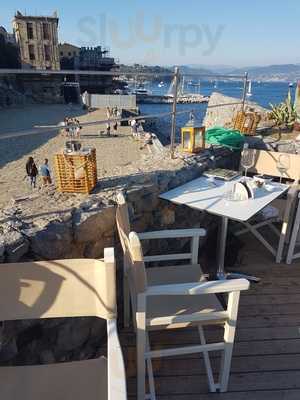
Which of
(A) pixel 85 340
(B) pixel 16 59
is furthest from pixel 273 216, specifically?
(B) pixel 16 59

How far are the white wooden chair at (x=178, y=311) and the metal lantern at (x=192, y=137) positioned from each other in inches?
67.9

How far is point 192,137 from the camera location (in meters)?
3.31

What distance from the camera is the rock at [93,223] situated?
6.59ft

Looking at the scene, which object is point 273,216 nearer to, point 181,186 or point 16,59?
point 181,186

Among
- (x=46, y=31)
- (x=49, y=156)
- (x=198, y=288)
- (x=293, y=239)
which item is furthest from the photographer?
(x=46, y=31)

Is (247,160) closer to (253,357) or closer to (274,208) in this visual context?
(274,208)

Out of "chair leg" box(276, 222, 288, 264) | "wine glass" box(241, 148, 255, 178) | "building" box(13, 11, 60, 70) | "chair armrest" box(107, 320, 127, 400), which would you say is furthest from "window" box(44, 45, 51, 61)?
"chair armrest" box(107, 320, 127, 400)

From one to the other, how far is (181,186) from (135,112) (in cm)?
2376

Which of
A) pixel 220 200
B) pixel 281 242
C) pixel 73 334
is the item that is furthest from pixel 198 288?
pixel 281 242

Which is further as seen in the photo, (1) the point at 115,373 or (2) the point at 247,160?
(2) the point at 247,160

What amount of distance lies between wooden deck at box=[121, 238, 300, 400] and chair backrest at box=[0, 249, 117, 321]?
92 centimetres

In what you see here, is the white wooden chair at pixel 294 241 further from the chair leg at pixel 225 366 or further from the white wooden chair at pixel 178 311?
the chair leg at pixel 225 366

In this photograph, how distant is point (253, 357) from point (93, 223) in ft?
4.66

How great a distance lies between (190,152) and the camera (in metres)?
3.37
